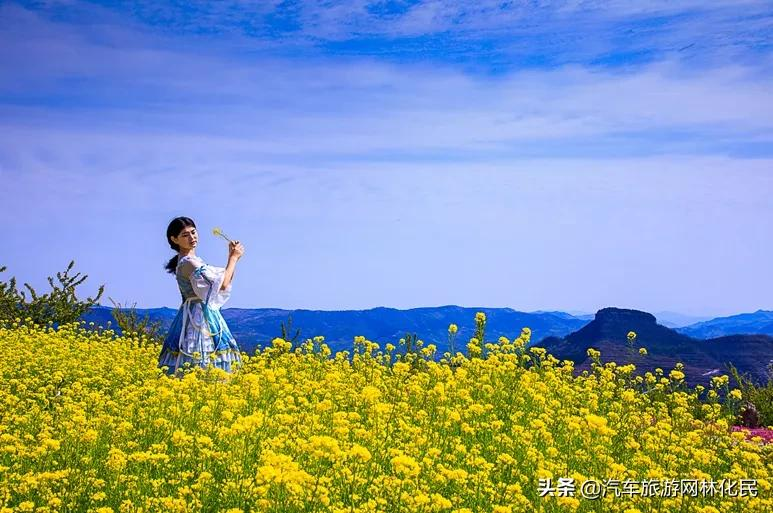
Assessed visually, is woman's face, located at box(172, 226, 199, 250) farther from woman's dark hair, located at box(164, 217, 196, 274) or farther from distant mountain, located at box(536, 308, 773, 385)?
distant mountain, located at box(536, 308, 773, 385)

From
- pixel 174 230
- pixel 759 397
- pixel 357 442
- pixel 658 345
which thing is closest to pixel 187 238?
pixel 174 230

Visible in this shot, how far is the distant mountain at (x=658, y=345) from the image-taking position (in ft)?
98.2

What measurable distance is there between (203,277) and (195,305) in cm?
47

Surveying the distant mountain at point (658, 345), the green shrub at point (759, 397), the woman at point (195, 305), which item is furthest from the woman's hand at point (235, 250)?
the distant mountain at point (658, 345)

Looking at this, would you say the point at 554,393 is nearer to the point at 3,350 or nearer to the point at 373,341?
the point at 373,341

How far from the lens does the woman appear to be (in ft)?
35.4

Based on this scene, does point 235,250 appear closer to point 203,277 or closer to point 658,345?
point 203,277

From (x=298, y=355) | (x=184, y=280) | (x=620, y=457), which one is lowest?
(x=620, y=457)

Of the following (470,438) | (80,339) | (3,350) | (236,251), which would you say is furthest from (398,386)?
(80,339)

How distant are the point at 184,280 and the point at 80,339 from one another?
6.79m

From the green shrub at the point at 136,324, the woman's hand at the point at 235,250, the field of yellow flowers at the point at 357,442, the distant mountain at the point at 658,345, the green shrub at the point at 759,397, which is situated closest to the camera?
the field of yellow flowers at the point at 357,442

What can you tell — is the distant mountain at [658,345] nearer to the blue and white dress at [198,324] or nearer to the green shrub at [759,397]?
the green shrub at [759,397]

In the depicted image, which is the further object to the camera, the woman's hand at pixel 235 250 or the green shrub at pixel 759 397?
the green shrub at pixel 759 397

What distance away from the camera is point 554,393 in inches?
419
